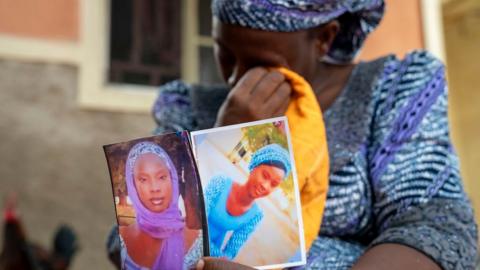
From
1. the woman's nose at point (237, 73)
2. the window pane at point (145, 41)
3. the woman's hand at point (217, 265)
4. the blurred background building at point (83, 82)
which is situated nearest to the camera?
the woman's hand at point (217, 265)

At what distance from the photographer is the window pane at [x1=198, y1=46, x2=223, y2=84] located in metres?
3.64

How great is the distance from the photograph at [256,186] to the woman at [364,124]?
17 centimetres

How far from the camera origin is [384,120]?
117 centimetres

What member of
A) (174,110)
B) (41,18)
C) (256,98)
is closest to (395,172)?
(256,98)

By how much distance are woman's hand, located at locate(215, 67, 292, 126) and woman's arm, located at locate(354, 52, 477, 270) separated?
0.63 ft

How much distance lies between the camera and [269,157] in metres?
0.86

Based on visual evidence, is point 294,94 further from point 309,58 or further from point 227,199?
point 227,199

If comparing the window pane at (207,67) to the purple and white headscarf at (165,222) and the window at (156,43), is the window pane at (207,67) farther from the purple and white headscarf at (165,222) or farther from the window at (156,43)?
the purple and white headscarf at (165,222)

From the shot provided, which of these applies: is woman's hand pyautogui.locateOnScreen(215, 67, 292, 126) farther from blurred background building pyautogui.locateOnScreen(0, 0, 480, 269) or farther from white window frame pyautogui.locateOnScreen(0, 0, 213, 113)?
white window frame pyautogui.locateOnScreen(0, 0, 213, 113)

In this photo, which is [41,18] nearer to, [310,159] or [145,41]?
[145,41]

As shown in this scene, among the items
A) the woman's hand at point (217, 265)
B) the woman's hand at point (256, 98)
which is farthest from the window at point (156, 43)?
the woman's hand at point (217, 265)

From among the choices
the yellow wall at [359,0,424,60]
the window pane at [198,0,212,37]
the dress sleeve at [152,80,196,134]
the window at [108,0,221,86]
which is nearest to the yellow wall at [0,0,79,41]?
the window at [108,0,221,86]

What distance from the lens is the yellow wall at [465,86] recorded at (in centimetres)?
550

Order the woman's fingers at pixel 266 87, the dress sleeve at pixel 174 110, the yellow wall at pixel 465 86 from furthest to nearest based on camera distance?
the yellow wall at pixel 465 86
the dress sleeve at pixel 174 110
the woman's fingers at pixel 266 87
